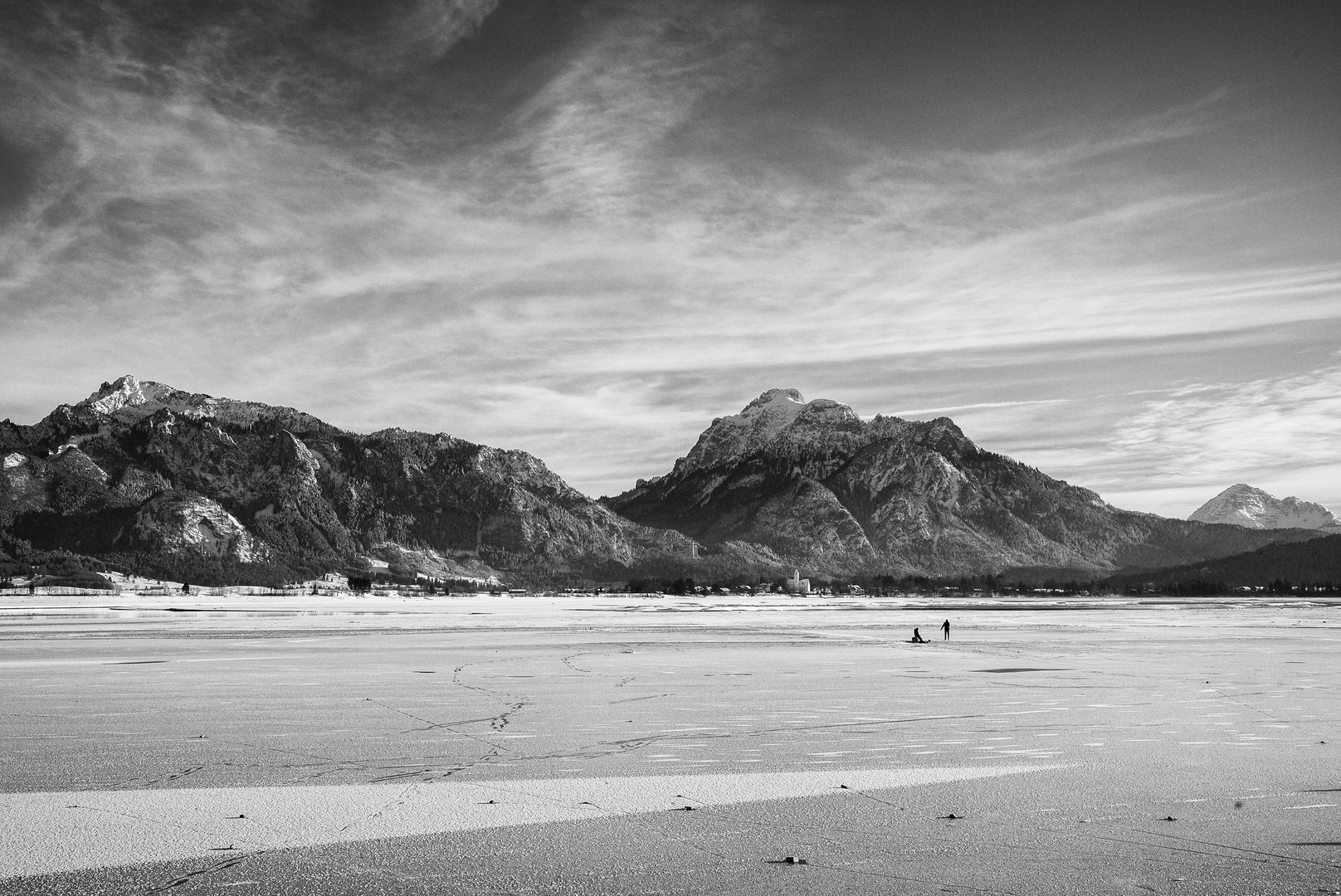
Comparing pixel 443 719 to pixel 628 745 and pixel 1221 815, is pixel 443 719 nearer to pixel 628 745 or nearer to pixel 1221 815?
pixel 628 745

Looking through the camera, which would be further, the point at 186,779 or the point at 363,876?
the point at 186,779

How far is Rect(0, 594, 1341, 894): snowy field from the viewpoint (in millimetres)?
8938

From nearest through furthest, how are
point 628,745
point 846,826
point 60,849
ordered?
point 60,849, point 846,826, point 628,745

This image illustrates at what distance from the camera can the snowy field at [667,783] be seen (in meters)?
8.94

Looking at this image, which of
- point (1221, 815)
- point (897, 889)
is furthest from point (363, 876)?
point (1221, 815)

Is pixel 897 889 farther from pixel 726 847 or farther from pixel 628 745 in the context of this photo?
pixel 628 745

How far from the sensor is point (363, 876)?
881cm

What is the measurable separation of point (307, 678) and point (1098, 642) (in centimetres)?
3656

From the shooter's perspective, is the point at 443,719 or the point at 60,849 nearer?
the point at 60,849

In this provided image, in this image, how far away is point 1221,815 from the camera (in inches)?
432

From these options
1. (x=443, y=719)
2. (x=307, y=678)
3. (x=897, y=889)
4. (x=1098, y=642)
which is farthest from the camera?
(x=1098, y=642)

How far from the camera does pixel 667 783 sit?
12695mm

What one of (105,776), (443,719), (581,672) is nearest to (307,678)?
(581,672)

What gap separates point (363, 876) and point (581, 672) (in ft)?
71.8
